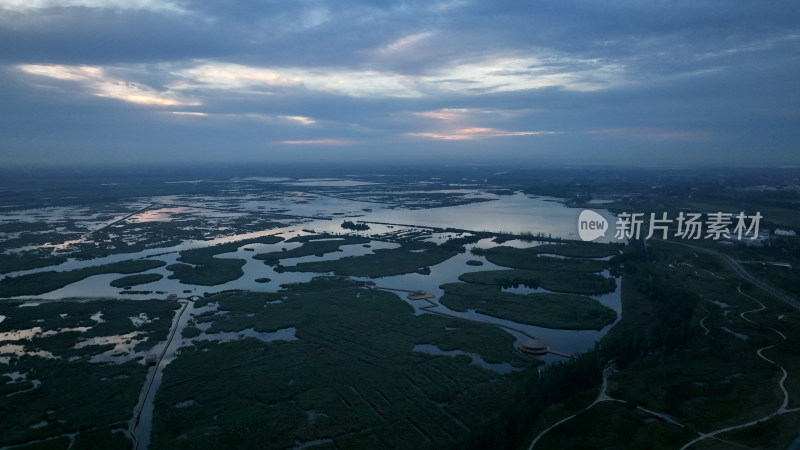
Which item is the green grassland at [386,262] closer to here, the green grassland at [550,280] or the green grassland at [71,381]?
the green grassland at [550,280]

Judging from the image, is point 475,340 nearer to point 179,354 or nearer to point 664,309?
point 664,309

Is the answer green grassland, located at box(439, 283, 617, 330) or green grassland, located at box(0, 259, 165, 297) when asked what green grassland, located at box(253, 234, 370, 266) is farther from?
green grassland, located at box(439, 283, 617, 330)

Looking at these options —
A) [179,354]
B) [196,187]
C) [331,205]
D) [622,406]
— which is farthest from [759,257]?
[196,187]

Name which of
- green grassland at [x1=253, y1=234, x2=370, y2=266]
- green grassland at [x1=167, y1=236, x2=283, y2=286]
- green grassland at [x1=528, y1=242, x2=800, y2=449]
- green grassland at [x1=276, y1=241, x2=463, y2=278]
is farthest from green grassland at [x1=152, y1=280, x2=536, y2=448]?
green grassland at [x1=253, y1=234, x2=370, y2=266]

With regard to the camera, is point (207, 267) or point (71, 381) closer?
point (71, 381)

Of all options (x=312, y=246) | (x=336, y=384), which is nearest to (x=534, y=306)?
(x=336, y=384)

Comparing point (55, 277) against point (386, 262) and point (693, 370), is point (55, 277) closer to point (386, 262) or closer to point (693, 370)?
point (386, 262)

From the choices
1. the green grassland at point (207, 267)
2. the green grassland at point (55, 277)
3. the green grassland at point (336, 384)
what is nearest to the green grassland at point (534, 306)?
the green grassland at point (336, 384)
